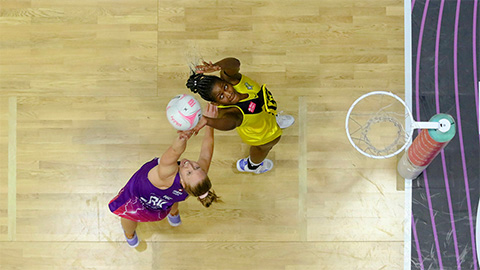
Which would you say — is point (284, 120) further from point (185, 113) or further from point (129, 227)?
point (129, 227)

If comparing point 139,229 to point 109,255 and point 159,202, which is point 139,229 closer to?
point 109,255

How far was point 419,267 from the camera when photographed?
11.1ft

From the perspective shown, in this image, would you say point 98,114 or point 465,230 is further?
point 98,114

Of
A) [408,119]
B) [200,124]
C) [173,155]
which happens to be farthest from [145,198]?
[408,119]

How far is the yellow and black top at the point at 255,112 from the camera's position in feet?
8.98

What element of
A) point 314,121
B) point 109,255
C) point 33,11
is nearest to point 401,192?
point 314,121

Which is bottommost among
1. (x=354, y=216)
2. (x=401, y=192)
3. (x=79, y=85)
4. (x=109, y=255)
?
(x=109, y=255)

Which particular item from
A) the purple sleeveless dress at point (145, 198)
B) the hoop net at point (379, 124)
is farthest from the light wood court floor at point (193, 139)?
the purple sleeveless dress at point (145, 198)

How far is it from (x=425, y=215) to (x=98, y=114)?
2.85 meters

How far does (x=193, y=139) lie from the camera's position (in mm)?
3566

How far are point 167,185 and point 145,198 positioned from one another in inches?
10.0

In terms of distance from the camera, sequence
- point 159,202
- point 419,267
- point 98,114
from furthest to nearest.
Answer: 1. point 98,114
2. point 419,267
3. point 159,202

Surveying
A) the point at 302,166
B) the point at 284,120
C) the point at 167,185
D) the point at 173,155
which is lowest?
the point at 302,166

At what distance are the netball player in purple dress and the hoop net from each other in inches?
52.6
